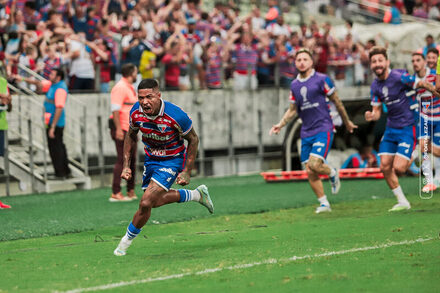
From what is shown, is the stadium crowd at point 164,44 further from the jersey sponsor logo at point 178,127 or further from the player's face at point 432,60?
the jersey sponsor logo at point 178,127

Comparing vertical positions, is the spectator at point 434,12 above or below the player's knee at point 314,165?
above

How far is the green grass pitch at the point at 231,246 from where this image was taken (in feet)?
24.6

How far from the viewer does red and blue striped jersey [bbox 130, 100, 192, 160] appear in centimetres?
934

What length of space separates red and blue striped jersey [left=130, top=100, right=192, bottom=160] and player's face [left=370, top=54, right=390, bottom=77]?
4.39m

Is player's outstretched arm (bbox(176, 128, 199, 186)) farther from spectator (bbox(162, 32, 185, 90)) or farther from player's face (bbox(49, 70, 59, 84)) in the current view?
spectator (bbox(162, 32, 185, 90))

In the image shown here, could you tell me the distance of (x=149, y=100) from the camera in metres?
9.12

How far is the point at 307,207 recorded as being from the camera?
1419cm

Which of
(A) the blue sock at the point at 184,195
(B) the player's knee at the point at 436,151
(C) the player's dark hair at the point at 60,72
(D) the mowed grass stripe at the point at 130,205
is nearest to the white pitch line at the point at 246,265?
(A) the blue sock at the point at 184,195

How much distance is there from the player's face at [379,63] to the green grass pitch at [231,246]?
2.08 m

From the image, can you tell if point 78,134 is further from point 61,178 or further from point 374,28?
point 374,28

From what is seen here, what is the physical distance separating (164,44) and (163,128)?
11861 millimetres

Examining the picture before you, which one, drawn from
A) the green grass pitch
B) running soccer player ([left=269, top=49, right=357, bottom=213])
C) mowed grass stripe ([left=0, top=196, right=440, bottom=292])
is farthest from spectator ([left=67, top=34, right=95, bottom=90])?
mowed grass stripe ([left=0, top=196, right=440, bottom=292])

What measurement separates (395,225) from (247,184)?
8.29 m

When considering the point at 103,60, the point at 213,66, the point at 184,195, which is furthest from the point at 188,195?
the point at 213,66
